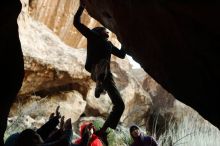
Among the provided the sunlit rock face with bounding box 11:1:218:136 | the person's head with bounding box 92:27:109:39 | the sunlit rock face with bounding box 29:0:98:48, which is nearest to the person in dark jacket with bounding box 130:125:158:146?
the person's head with bounding box 92:27:109:39

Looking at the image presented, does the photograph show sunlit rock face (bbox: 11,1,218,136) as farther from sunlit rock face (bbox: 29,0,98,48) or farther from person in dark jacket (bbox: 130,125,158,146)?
person in dark jacket (bbox: 130,125,158,146)

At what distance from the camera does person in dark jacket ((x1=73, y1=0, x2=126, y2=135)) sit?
25.7 feet

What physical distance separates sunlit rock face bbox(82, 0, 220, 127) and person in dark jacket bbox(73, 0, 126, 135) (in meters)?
0.40

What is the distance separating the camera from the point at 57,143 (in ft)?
18.7

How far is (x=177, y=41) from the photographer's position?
632 cm

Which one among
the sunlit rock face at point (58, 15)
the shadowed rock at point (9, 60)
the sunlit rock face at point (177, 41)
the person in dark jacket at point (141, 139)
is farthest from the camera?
the sunlit rock face at point (58, 15)

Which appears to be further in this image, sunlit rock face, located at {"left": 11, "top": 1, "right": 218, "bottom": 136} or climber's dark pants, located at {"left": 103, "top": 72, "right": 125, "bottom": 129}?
sunlit rock face, located at {"left": 11, "top": 1, "right": 218, "bottom": 136}

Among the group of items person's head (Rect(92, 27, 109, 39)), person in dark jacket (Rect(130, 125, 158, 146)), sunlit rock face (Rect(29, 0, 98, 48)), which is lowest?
sunlit rock face (Rect(29, 0, 98, 48))

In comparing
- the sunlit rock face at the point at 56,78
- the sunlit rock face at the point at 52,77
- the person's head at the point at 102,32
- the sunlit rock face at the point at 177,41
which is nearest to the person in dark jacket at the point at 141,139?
the sunlit rock face at the point at 177,41

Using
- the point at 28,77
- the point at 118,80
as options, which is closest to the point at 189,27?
the point at 28,77

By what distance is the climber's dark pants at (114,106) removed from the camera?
309 inches

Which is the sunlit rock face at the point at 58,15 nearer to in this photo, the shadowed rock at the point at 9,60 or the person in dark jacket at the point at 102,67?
the person in dark jacket at the point at 102,67

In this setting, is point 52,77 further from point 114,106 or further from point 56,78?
point 114,106

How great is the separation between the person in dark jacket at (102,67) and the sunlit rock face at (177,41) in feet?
1.30
